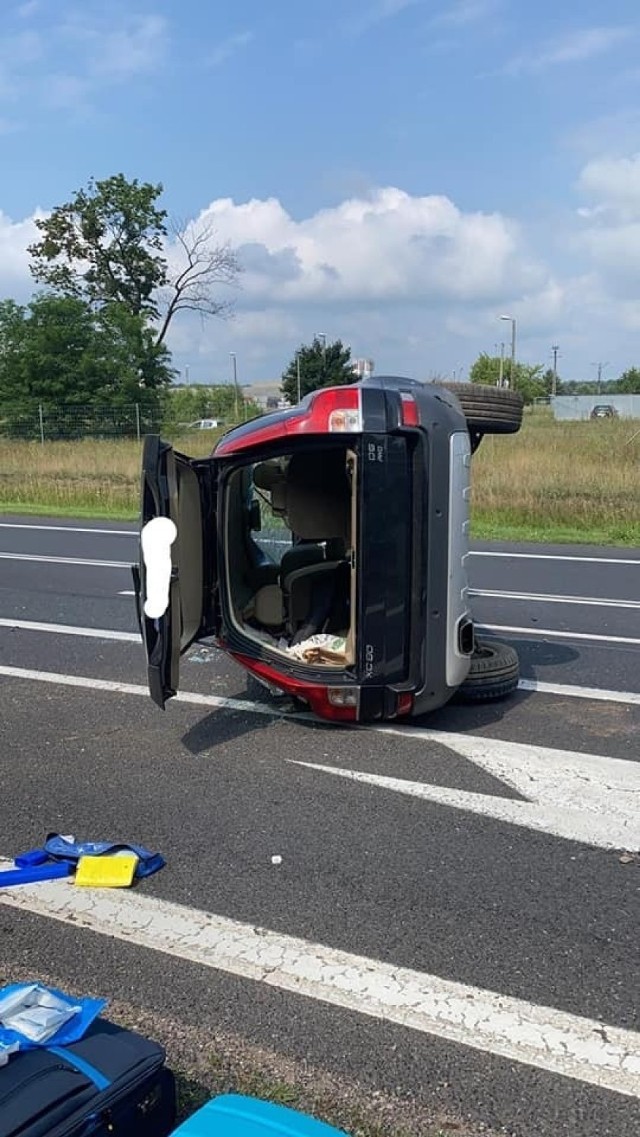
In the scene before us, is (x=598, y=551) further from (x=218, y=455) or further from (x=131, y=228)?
(x=131, y=228)

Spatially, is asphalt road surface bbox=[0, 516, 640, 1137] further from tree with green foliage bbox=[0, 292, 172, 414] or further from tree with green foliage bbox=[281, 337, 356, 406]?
tree with green foliage bbox=[281, 337, 356, 406]

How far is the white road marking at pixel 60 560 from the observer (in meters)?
11.3

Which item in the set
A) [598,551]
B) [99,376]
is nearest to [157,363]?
[99,376]

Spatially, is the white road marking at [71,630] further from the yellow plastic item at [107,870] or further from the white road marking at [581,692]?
the yellow plastic item at [107,870]

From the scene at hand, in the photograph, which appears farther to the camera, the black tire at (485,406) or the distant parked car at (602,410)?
the distant parked car at (602,410)

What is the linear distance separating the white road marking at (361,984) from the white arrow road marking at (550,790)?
1191 millimetres

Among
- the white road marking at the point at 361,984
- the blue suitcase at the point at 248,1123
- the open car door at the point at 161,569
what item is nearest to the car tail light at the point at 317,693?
the open car door at the point at 161,569

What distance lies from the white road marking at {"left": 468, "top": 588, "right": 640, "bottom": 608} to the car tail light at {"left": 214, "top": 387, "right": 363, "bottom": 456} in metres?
4.71

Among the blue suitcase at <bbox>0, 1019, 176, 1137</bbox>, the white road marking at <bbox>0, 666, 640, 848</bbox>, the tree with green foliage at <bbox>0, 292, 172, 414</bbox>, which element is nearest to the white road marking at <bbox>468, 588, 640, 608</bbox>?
the white road marking at <bbox>0, 666, 640, 848</bbox>

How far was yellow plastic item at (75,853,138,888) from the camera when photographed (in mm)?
3424

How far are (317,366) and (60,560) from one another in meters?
43.1

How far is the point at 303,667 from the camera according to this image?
16.0 feet

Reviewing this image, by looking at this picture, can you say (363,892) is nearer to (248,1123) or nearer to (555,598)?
(248,1123)

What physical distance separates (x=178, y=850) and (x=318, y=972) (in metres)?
1.01
